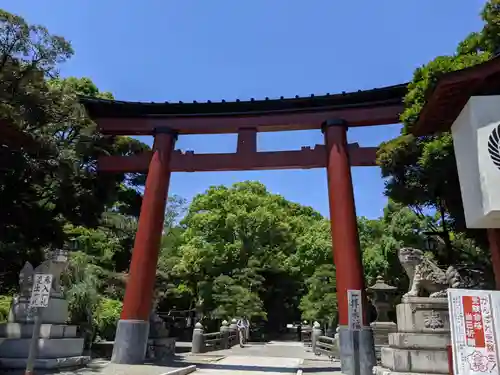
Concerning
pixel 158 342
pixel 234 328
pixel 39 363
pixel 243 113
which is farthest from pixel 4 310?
pixel 234 328

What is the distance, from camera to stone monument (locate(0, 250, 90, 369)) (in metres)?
8.95

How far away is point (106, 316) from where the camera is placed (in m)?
15.9

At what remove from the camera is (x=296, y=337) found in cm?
3547

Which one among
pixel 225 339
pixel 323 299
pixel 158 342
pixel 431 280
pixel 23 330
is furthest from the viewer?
pixel 323 299

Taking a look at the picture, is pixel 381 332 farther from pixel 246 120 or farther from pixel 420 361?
pixel 246 120

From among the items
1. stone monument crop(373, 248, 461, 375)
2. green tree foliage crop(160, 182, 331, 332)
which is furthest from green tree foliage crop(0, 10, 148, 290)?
green tree foliage crop(160, 182, 331, 332)

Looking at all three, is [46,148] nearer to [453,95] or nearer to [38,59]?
[38,59]

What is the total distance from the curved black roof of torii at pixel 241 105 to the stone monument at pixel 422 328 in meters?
7.50

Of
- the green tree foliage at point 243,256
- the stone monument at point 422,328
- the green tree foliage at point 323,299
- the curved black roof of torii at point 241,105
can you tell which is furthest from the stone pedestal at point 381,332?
the green tree foliage at point 243,256

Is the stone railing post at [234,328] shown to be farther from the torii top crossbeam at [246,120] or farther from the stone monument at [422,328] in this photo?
the stone monument at [422,328]

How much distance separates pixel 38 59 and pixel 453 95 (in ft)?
33.2

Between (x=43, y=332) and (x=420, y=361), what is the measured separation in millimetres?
7761

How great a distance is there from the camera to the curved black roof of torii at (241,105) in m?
15.1

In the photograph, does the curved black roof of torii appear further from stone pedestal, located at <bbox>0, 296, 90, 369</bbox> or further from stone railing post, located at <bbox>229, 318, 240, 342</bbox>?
stone railing post, located at <bbox>229, 318, 240, 342</bbox>
